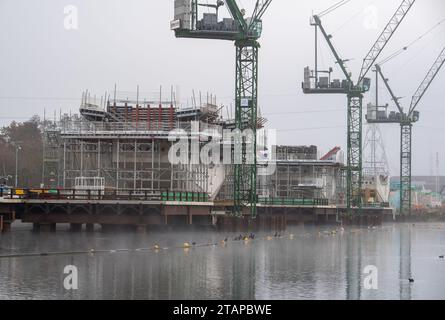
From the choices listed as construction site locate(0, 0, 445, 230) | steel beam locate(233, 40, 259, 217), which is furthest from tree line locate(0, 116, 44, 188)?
steel beam locate(233, 40, 259, 217)

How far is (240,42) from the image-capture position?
8131 centimetres

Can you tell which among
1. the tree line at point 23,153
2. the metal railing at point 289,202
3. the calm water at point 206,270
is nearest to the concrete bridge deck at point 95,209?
the calm water at point 206,270

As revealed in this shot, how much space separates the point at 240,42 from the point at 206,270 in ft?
129

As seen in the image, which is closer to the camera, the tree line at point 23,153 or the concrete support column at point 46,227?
the concrete support column at point 46,227

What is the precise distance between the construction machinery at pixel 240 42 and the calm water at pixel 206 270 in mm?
11257

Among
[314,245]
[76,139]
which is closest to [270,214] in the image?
[314,245]

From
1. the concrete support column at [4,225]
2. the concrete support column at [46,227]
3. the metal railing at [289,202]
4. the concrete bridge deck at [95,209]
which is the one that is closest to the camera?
the concrete support column at [4,225]

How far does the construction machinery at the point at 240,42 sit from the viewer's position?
78.1m

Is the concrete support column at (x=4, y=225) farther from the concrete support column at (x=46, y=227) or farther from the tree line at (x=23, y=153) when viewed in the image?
the tree line at (x=23, y=153)

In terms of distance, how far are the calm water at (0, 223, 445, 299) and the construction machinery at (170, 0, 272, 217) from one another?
11257 millimetres

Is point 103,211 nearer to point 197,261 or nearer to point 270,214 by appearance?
point 197,261

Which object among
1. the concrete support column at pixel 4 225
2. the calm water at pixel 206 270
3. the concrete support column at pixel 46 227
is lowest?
the calm water at pixel 206 270

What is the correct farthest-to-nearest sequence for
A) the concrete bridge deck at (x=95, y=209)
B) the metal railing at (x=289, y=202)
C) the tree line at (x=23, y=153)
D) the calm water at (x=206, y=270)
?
the tree line at (x=23, y=153)
the metal railing at (x=289, y=202)
the concrete bridge deck at (x=95, y=209)
the calm water at (x=206, y=270)
